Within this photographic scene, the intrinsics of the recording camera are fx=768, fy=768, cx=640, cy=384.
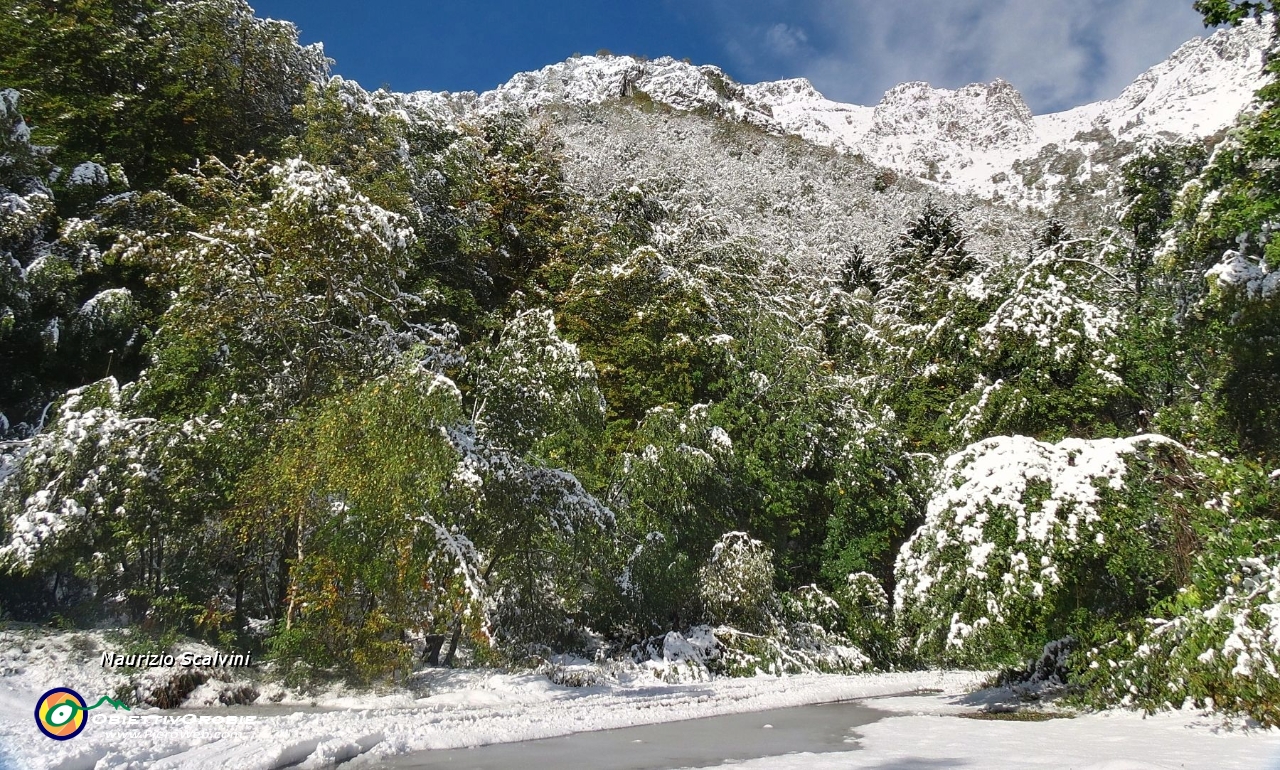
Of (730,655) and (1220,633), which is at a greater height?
(1220,633)

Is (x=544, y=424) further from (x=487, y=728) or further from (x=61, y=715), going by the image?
(x=61, y=715)

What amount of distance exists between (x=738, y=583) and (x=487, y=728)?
26.0 feet

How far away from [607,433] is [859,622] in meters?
6.44

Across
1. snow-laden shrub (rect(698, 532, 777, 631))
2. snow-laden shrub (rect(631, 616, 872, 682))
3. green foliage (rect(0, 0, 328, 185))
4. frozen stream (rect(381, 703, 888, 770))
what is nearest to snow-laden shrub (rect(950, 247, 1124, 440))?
snow-laden shrub (rect(698, 532, 777, 631))

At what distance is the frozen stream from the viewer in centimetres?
582

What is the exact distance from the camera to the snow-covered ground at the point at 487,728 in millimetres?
5359

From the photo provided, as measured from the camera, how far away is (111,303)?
42.0 feet

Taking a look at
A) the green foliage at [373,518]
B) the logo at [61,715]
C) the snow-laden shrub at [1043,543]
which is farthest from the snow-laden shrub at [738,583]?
the logo at [61,715]

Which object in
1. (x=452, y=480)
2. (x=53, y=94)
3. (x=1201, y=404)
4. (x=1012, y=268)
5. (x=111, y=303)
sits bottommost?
(x=452, y=480)

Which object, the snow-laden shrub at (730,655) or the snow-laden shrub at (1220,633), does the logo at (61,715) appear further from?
the snow-laden shrub at (1220,633)

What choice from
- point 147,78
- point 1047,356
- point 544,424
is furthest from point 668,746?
point 147,78

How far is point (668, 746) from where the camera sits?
6.74 m

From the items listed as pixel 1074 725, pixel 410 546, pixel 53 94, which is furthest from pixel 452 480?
pixel 53 94

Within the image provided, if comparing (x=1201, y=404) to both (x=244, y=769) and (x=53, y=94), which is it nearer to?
(x=244, y=769)
